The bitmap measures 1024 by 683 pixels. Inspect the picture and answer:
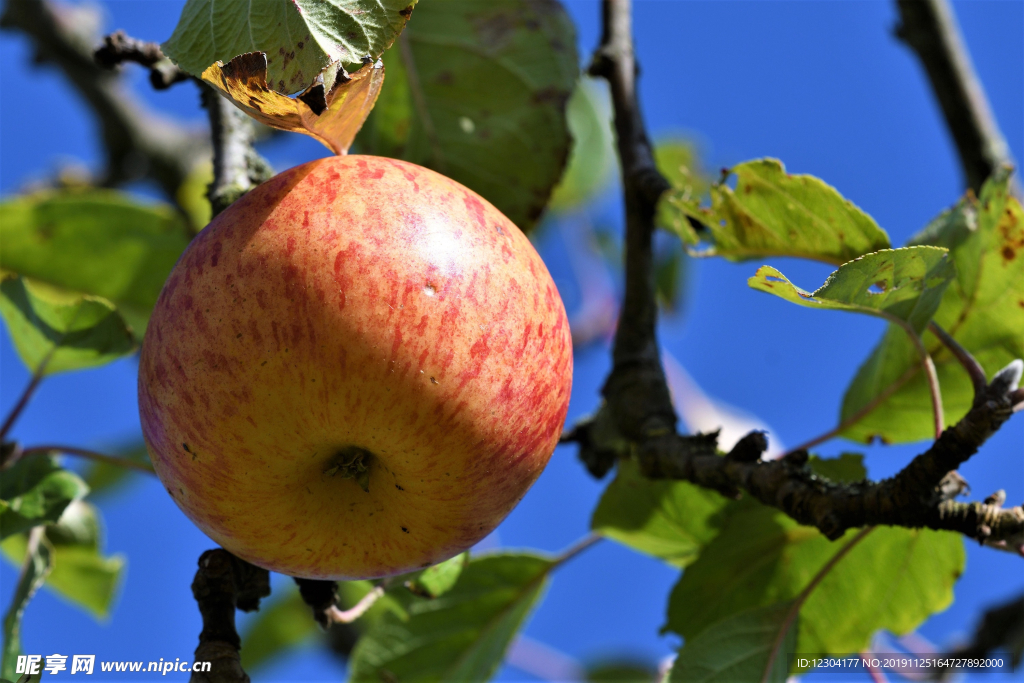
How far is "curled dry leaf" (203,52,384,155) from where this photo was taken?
1019 millimetres

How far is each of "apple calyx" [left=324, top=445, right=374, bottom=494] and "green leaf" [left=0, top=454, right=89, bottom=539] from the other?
2.06ft

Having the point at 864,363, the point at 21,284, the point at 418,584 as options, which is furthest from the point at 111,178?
the point at 864,363

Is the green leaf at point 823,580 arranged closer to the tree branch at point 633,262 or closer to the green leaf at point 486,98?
the tree branch at point 633,262

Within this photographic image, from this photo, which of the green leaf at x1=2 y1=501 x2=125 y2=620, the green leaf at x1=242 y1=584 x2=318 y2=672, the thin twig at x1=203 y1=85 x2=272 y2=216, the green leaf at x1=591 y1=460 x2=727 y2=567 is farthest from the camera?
the green leaf at x1=242 y1=584 x2=318 y2=672

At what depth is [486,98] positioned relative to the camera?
179cm

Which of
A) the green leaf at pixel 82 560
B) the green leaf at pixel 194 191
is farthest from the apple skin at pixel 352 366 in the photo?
the green leaf at pixel 194 191

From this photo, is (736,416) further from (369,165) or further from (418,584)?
(369,165)

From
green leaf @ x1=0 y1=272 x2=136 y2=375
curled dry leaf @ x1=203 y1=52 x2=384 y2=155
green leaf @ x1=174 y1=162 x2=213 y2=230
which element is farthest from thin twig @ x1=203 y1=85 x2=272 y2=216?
green leaf @ x1=174 y1=162 x2=213 y2=230

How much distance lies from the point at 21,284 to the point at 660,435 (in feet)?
3.85

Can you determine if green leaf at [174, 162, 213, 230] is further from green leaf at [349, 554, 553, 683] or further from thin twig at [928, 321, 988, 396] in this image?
thin twig at [928, 321, 988, 396]

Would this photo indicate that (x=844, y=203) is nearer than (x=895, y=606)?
Yes

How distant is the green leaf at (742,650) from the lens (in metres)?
1.46

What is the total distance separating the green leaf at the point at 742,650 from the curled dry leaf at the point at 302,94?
3.23ft

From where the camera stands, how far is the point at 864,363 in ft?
5.72
